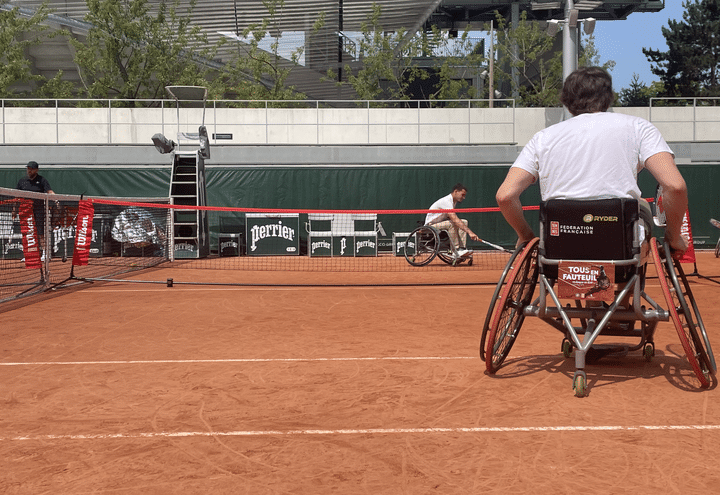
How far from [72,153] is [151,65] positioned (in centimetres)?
972

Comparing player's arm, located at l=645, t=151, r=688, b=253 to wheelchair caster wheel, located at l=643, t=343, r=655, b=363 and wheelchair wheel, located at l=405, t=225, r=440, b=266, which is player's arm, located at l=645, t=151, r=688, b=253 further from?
wheelchair wheel, located at l=405, t=225, r=440, b=266

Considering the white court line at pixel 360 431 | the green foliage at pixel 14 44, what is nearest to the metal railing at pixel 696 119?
the white court line at pixel 360 431

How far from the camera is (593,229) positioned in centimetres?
414

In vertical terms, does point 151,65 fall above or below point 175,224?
above

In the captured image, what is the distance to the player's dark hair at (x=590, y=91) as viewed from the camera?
442 centimetres

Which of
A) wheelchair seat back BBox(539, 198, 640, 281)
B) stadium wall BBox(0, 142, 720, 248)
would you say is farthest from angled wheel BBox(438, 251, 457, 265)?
wheelchair seat back BBox(539, 198, 640, 281)

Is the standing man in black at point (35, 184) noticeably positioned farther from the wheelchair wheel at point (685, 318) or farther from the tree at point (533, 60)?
the tree at point (533, 60)

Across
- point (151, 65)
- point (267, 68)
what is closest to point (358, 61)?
point (267, 68)

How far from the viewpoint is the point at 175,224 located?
1702 centimetres

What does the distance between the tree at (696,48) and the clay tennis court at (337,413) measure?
1887 inches

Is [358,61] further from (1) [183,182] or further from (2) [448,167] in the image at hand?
(1) [183,182]

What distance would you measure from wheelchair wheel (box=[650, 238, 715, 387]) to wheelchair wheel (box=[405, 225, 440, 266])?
35.3 feet

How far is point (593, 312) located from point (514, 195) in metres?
0.82

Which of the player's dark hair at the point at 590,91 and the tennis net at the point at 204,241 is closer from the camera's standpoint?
the player's dark hair at the point at 590,91
